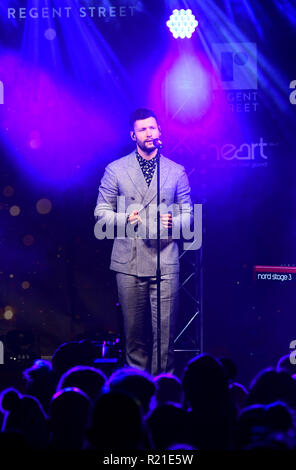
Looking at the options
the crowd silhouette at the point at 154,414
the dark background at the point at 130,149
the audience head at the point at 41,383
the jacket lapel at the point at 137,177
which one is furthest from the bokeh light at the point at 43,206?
the crowd silhouette at the point at 154,414

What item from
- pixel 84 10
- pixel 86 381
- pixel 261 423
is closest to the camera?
pixel 261 423

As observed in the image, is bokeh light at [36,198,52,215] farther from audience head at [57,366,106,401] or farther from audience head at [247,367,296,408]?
audience head at [247,367,296,408]

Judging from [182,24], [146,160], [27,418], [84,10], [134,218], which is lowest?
[27,418]

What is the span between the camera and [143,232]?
5445mm

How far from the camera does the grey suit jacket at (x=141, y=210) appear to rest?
538cm

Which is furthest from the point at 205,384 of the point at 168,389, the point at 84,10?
the point at 84,10

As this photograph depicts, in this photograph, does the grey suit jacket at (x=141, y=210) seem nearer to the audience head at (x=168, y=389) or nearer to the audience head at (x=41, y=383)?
the audience head at (x=41, y=383)

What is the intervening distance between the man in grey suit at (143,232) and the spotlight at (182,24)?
112 centimetres

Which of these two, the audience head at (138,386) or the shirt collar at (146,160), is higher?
the shirt collar at (146,160)

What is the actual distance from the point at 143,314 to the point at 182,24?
9.38ft

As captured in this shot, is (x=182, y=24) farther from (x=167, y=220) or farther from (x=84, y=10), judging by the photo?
(x=167, y=220)

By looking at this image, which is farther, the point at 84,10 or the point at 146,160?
the point at 84,10

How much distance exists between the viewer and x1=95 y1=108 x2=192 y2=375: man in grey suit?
5.38 m

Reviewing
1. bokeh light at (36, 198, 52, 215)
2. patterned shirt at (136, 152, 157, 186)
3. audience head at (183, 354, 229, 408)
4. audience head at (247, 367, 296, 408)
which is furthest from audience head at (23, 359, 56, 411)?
bokeh light at (36, 198, 52, 215)
